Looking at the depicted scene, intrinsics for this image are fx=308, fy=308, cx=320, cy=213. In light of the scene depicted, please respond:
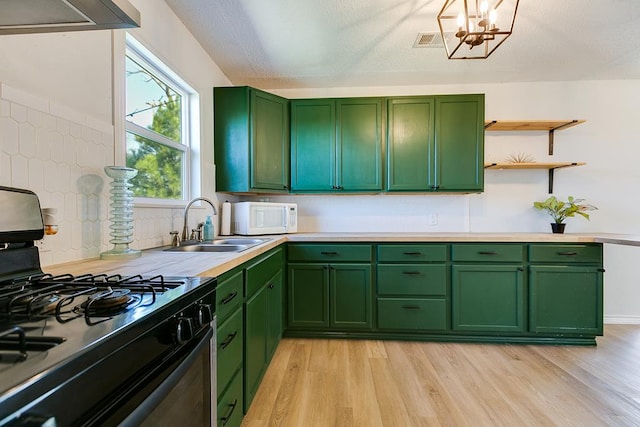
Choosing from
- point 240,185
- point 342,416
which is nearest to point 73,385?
point 342,416

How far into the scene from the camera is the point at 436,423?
1.59 m

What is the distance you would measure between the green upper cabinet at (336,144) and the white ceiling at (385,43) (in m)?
0.33

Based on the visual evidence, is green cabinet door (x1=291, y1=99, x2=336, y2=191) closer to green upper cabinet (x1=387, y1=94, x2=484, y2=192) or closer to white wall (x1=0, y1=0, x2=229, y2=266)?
green upper cabinet (x1=387, y1=94, x2=484, y2=192)

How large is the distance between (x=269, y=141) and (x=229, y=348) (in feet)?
6.36

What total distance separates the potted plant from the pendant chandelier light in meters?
1.51

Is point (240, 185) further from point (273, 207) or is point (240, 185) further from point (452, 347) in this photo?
point (452, 347)

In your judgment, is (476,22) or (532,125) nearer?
(476,22)

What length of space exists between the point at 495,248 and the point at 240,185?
2.20 metres

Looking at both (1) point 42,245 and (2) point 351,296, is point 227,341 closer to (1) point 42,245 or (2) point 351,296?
(1) point 42,245

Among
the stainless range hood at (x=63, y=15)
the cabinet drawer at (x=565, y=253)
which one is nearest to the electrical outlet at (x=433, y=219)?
the cabinet drawer at (x=565, y=253)

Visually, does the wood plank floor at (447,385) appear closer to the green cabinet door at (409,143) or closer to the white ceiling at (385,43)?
the green cabinet door at (409,143)

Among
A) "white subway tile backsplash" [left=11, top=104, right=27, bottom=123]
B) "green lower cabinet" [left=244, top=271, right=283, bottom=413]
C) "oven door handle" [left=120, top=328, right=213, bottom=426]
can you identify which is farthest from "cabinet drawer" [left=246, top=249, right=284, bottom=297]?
"white subway tile backsplash" [left=11, top=104, right=27, bottom=123]

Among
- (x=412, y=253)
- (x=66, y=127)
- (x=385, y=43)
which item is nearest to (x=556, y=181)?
(x=412, y=253)

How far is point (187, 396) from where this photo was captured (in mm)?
843
